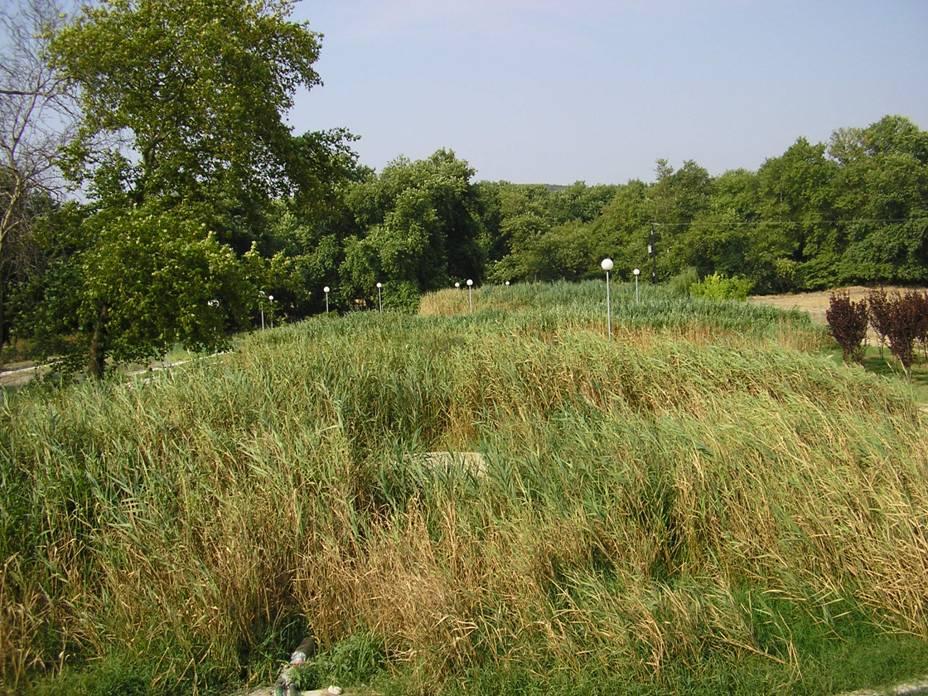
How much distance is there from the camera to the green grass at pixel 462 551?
11.7 ft

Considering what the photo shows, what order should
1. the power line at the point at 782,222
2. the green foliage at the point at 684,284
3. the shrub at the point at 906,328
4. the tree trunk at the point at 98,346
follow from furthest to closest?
the power line at the point at 782,222 → the green foliage at the point at 684,284 → the shrub at the point at 906,328 → the tree trunk at the point at 98,346

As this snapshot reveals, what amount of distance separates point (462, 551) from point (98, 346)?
321 inches

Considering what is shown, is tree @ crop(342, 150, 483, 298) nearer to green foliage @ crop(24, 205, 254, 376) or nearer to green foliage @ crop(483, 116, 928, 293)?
green foliage @ crop(483, 116, 928, 293)

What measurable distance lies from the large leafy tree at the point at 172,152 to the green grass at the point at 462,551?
14.0 ft

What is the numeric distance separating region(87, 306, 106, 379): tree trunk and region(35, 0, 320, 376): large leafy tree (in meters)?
0.02

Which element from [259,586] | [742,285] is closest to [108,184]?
[259,586]

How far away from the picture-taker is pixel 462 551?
4109 millimetres

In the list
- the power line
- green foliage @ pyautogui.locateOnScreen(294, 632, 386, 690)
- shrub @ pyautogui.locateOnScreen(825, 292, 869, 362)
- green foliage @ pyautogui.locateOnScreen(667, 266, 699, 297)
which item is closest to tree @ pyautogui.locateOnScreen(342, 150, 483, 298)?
green foliage @ pyautogui.locateOnScreen(667, 266, 699, 297)

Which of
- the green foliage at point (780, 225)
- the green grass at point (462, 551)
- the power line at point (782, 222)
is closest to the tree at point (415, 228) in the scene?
the green foliage at point (780, 225)

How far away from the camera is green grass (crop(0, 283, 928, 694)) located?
3.57 metres

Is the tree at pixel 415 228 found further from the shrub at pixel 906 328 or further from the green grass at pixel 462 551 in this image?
the green grass at pixel 462 551

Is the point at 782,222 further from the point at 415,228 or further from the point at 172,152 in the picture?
the point at 172,152

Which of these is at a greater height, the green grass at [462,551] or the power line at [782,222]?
the power line at [782,222]

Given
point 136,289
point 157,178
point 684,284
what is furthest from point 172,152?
point 684,284
